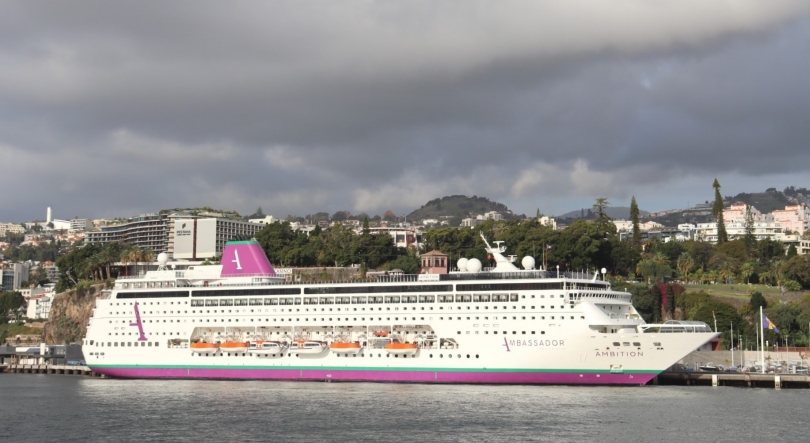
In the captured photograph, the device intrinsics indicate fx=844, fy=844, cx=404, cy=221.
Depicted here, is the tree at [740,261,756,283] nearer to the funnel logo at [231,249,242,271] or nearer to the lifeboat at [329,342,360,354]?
the lifeboat at [329,342,360,354]

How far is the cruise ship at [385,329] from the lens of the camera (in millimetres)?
41469

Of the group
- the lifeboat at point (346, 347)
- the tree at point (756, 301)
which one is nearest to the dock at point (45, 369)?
the lifeboat at point (346, 347)

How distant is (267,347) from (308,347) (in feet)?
8.27

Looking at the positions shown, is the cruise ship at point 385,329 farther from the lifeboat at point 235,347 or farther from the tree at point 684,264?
the tree at point 684,264

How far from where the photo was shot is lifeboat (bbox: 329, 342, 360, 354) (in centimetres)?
4520

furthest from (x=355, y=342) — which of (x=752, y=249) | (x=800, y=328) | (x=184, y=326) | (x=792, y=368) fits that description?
(x=752, y=249)

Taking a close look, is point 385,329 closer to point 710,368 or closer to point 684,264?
point 710,368

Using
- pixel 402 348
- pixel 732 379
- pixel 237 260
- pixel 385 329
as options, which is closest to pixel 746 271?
pixel 732 379

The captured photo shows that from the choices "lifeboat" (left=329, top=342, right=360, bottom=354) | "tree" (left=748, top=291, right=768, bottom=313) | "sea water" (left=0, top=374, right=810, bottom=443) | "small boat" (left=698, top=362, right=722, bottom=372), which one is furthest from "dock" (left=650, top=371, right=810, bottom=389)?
"tree" (left=748, top=291, right=768, bottom=313)

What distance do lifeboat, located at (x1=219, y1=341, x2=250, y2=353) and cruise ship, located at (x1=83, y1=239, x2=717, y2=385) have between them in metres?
0.07

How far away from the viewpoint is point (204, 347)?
158 ft

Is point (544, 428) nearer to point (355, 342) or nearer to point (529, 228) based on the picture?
point (355, 342)

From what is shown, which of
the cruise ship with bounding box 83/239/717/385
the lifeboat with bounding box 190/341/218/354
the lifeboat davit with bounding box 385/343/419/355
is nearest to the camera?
the cruise ship with bounding box 83/239/717/385

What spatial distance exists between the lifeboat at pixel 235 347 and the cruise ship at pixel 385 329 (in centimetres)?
7
